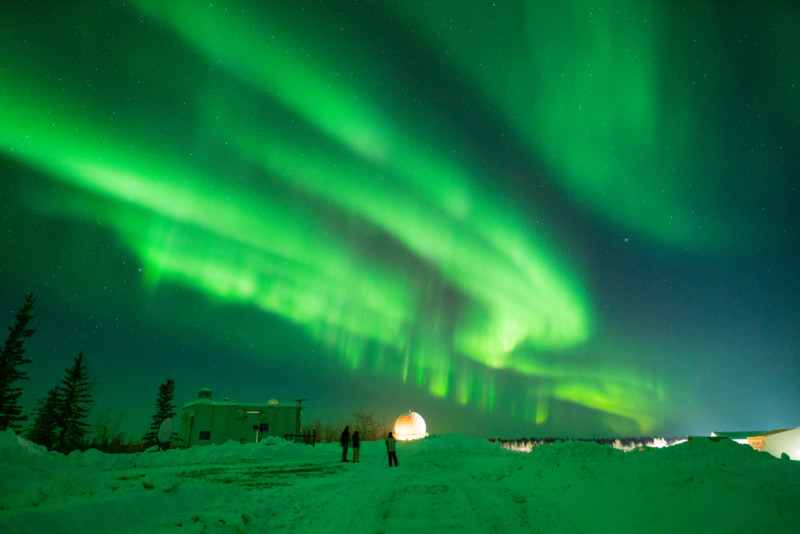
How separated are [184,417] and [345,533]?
4448 cm

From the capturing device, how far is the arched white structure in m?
54.9

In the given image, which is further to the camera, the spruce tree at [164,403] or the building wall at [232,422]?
the spruce tree at [164,403]

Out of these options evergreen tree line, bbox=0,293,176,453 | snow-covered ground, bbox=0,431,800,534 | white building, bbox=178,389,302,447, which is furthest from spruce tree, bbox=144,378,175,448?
snow-covered ground, bbox=0,431,800,534

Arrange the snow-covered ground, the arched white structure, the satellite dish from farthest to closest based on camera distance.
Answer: the arched white structure < the satellite dish < the snow-covered ground

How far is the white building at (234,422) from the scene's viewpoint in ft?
133

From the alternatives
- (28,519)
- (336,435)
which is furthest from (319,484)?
(336,435)

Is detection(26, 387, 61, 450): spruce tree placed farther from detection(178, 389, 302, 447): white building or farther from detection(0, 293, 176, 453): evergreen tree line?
detection(178, 389, 302, 447): white building

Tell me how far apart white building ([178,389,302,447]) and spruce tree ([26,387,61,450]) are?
31047mm

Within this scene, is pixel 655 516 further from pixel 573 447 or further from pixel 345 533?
pixel 573 447

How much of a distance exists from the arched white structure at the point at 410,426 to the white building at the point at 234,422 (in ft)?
55.2

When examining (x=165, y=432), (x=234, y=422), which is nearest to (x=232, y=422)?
(x=234, y=422)

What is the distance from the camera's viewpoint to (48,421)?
5962 cm

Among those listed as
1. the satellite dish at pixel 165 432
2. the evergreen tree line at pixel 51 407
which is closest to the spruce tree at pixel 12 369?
the evergreen tree line at pixel 51 407

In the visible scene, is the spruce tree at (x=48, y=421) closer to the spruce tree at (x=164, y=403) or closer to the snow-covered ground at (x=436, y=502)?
the spruce tree at (x=164, y=403)
